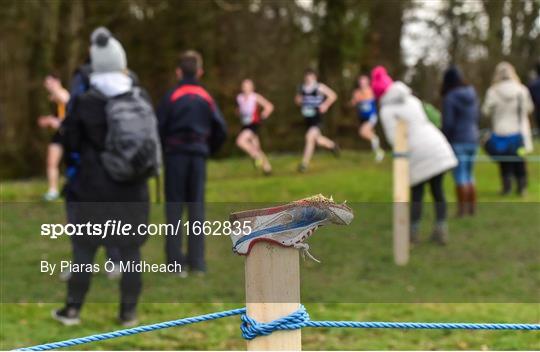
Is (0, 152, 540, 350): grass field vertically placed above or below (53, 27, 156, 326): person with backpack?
below

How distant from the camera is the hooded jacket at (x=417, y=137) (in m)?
9.59

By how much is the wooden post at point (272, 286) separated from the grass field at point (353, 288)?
0.97 meters

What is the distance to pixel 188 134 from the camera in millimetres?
8289

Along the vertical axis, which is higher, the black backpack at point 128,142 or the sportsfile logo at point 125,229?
the black backpack at point 128,142

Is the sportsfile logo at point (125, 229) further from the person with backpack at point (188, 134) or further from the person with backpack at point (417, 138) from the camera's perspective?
the person with backpack at point (417, 138)

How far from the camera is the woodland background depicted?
65.7 feet

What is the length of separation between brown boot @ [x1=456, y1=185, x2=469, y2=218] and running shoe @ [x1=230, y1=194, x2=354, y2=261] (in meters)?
8.89

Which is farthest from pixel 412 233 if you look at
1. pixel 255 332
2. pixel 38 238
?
pixel 255 332

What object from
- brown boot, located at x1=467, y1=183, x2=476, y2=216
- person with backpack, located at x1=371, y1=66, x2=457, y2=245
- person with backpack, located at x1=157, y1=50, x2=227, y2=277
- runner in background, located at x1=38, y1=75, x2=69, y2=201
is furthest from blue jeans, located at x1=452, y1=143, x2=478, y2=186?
runner in background, located at x1=38, y1=75, x2=69, y2=201

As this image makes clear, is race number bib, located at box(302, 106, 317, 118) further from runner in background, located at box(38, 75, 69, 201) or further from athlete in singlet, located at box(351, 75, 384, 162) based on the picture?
runner in background, located at box(38, 75, 69, 201)

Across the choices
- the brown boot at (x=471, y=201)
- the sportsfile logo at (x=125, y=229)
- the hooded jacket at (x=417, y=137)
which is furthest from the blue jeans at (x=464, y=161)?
the sportsfile logo at (x=125, y=229)

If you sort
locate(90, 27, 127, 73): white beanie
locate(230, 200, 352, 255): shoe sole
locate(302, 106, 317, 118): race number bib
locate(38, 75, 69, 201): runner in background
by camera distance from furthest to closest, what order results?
locate(302, 106, 317, 118): race number bib → locate(38, 75, 69, 201): runner in background → locate(90, 27, 127, 73): white beanie → locate(230, 200, 352, 255): shoe sole

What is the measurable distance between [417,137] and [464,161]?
204 cm

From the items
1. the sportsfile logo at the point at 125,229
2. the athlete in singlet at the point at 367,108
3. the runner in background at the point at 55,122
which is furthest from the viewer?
the athlete in singlet at the point at 367,108
